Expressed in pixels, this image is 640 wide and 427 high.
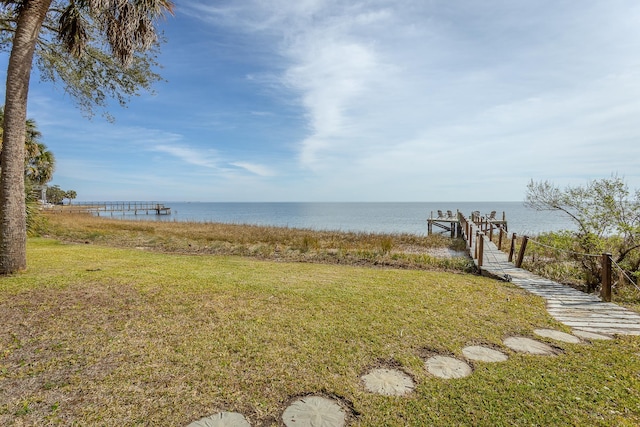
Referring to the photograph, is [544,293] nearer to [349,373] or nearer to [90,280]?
[349,373]

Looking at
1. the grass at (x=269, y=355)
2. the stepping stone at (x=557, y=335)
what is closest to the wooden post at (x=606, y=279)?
the grass at (x=269, y=355)

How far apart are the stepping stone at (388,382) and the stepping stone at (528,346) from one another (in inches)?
59.9

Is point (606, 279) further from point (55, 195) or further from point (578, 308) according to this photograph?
point (55, 195)

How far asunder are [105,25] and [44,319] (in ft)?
20.0

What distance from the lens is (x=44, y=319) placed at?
3898mm

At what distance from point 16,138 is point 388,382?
700 centimetres

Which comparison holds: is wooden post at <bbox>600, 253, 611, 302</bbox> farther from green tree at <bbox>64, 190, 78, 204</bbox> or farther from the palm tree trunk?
green tree at <bbox>64, 190, 78, 204</bbox>

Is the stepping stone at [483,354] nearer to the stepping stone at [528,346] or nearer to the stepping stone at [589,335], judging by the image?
the stepping stone at [528,346]

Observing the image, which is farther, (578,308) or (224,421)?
(578,308)

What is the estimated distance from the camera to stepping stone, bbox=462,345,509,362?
3.23 m

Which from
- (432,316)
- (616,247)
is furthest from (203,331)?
(616,247)

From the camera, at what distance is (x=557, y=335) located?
12.9 ft

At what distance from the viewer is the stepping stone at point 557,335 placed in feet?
12.3

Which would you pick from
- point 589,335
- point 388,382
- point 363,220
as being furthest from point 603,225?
point 363,220
